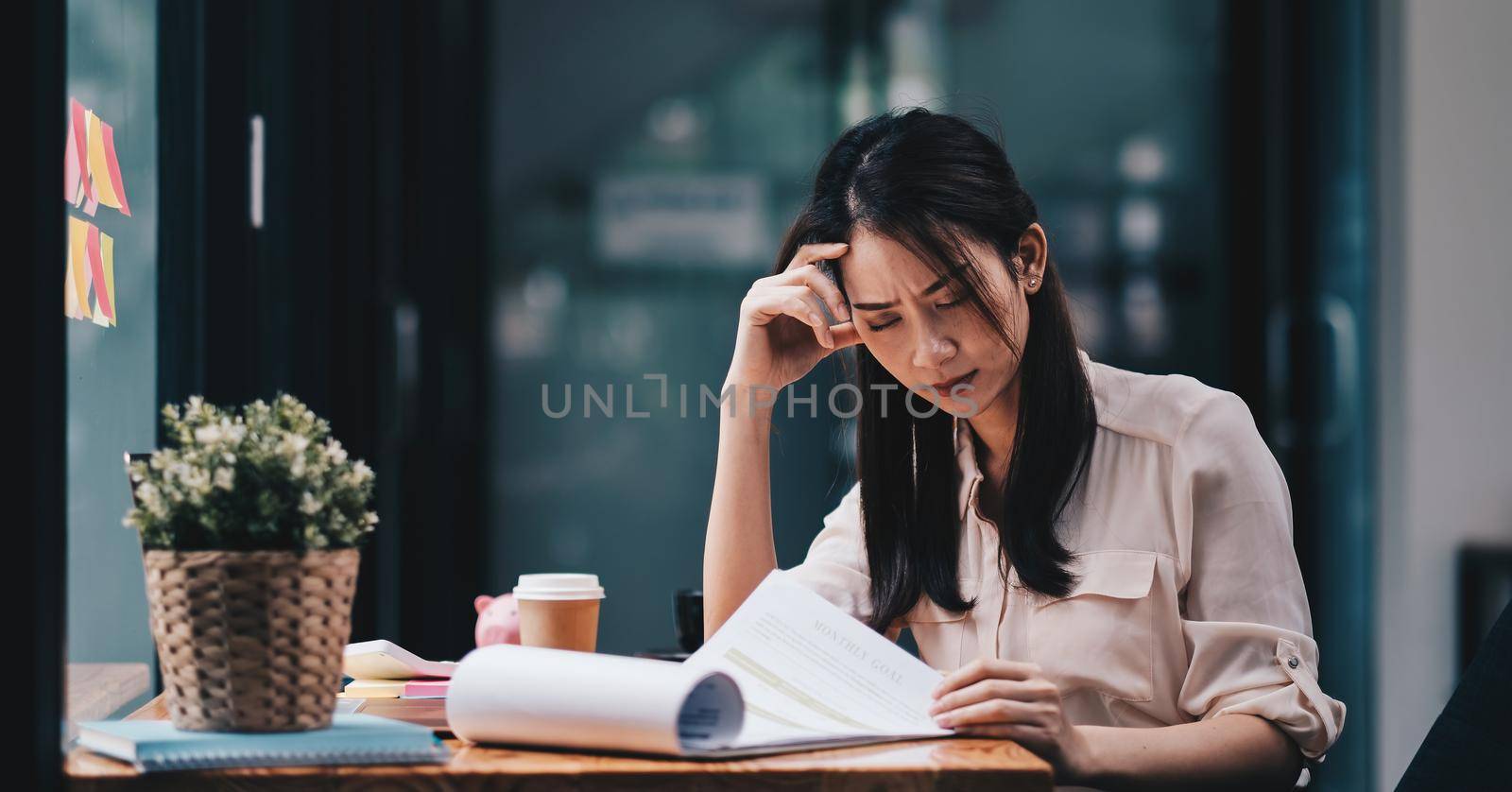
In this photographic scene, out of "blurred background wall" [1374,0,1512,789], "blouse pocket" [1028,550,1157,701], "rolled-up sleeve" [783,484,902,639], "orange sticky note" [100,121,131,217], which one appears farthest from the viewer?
"blurred background wall" [1374,0,1512,789]

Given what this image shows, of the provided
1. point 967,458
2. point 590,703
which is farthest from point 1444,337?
point 590,703

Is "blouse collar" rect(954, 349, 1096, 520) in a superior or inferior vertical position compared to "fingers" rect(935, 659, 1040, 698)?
superior

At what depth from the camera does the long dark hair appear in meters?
1.26

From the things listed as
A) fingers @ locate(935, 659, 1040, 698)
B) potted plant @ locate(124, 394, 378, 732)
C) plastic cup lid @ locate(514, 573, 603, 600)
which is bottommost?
fingers @ locate(935, 659, 1040, 698)

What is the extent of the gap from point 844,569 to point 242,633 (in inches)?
30.6

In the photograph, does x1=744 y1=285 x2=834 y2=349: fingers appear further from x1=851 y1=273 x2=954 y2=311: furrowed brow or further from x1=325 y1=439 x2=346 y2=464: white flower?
x1=325 y1=439 x2=346 y2=464: white flower

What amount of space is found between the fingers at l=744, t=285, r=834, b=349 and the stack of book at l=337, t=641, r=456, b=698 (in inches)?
18.9

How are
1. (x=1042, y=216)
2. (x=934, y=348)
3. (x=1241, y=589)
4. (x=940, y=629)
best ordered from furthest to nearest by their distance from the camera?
(x=1042, y=216), (x=940, y=629), (x=934, y=348), (x=1241, y=589)

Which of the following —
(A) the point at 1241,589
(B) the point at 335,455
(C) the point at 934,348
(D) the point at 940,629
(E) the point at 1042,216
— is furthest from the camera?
(E) the point at 1042,216

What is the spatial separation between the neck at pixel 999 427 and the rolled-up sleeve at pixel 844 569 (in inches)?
6.1

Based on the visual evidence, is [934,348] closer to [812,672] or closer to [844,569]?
[844,569]

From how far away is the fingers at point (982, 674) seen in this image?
884 mm

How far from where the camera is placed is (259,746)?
75 cm

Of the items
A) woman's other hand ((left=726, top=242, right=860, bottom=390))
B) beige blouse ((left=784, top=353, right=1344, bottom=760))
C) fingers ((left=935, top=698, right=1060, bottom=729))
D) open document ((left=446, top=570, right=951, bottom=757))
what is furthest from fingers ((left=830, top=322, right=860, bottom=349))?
Answer: fingers ((left=935, top=698, right=1060, bottom=729))
